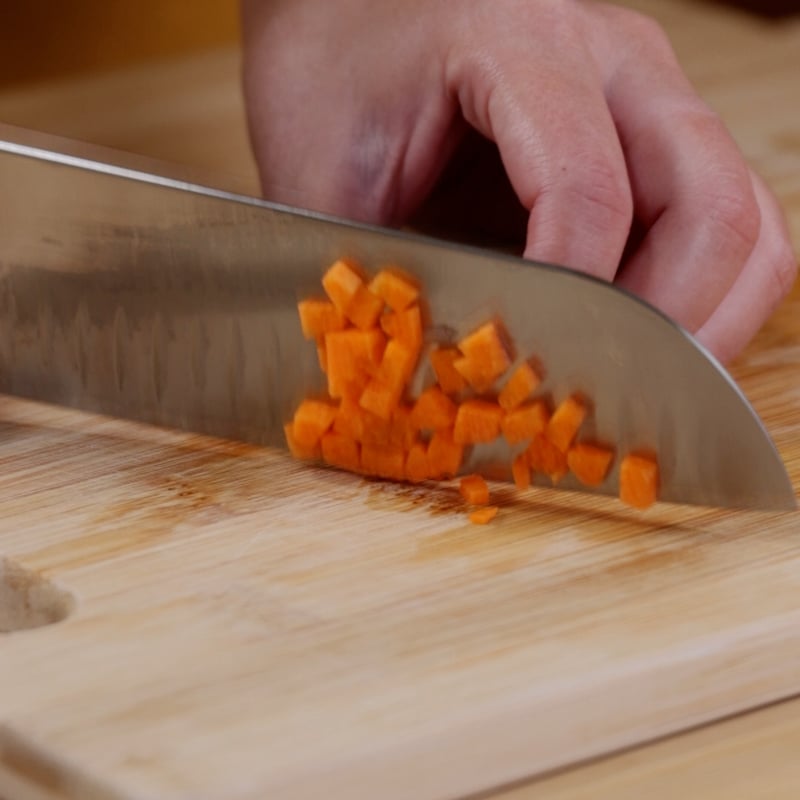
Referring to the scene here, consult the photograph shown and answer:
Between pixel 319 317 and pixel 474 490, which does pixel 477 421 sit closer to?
pixel 474 490

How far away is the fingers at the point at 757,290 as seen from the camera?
4.82 feet

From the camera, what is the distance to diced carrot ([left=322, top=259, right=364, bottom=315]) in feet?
4.05

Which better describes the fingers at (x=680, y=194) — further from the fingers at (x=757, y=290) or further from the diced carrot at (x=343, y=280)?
the diced carrot at (x=343, y=280)

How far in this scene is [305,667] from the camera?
3.41 ft

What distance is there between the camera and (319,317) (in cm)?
127

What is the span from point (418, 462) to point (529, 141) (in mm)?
329

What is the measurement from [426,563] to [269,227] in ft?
1.08

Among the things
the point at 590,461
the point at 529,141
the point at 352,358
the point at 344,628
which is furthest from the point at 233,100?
the point at 344,628

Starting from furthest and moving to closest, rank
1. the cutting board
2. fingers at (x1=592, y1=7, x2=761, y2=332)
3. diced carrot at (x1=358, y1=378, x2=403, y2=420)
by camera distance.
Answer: fingers at (x1=592, y1=7, x2=761, y2=332) → diced carrot at (x1=358, y1=378, x2=403, y2=420) → the cutting board

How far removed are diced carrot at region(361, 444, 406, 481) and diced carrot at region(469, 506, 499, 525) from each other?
0.09 metres

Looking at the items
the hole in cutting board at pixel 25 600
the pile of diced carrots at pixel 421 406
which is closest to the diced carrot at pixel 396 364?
the pile of diced carrots at pixel 421 406

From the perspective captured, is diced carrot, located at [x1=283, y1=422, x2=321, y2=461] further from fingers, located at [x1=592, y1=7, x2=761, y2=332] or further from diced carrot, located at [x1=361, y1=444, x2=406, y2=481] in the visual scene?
fingers, located at [x1=592, y1=7, x2=761, y2=332]

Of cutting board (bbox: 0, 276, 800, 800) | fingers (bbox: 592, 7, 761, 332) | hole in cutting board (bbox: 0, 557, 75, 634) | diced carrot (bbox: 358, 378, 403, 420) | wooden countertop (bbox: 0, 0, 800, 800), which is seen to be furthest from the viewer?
wooden countertop (bbox: 0, 0, 800, 800)

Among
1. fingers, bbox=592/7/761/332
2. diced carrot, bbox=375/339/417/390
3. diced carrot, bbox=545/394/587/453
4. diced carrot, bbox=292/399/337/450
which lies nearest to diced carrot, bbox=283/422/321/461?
diced carrot, bbox=292/399/337/450
